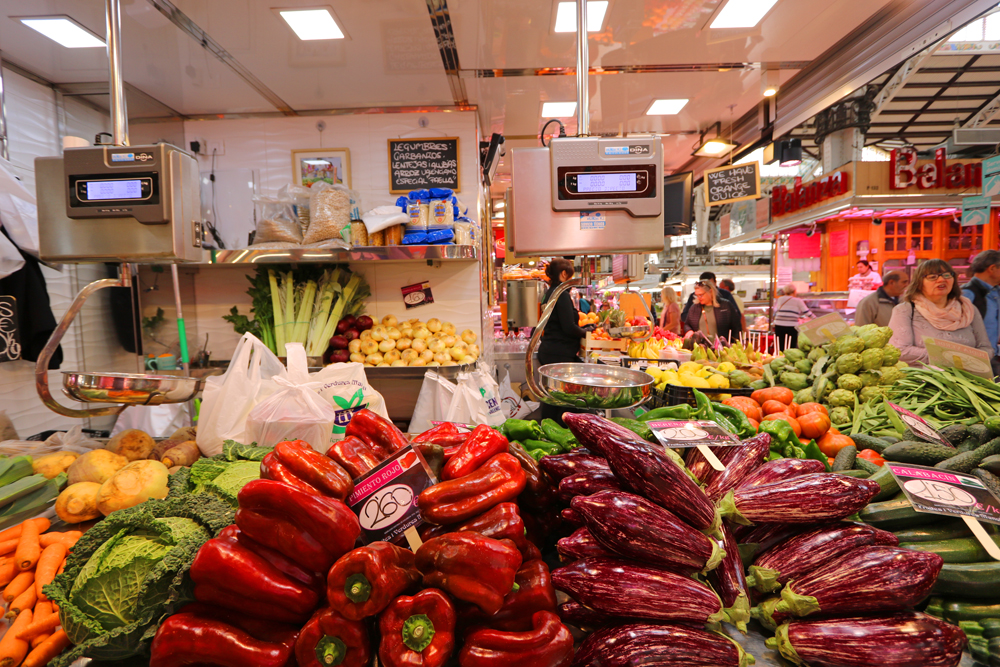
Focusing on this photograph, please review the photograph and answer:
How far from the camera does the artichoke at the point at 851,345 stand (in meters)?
2.53

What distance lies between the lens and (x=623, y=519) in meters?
0.89

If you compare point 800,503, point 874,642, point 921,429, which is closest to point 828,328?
point 921,429

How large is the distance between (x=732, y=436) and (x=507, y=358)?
4.43m

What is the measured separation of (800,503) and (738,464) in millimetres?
201

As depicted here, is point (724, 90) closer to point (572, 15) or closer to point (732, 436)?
point (572, 15)

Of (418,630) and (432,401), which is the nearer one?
(418,630)

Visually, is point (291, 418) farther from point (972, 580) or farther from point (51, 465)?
point (972, 580)

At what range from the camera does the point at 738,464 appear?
3.94 ft

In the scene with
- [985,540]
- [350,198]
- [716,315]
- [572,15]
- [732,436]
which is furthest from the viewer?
[716,315]

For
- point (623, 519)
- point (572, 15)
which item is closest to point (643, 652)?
point (623, 519)

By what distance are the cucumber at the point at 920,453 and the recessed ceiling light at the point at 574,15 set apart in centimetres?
264

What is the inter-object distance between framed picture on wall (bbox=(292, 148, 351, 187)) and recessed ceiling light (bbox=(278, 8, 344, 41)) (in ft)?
4.14

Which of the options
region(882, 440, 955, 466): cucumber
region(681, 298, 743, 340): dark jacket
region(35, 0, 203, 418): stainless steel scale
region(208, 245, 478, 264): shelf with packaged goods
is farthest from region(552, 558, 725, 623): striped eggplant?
region(681, 298, 743, 340): dark jacket

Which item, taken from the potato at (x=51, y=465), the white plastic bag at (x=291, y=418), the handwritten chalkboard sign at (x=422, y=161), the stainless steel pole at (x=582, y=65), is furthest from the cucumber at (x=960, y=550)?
the handwritten chalkboard sign at (x=422, y=161)
